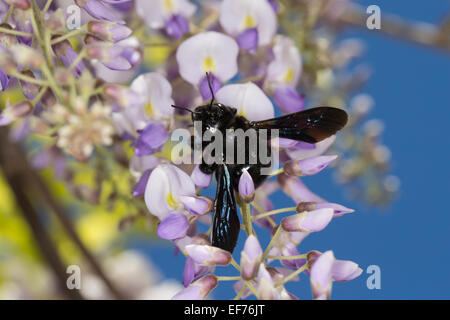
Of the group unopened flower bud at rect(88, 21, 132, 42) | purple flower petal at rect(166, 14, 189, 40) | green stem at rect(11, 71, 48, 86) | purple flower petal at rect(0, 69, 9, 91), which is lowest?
green stem at rect(11, 71, 48, 86)

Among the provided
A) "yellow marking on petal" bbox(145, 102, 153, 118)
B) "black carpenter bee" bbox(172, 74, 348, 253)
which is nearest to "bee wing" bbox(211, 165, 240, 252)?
"black carpenter bee" bbox(172, 74, 348, 253)

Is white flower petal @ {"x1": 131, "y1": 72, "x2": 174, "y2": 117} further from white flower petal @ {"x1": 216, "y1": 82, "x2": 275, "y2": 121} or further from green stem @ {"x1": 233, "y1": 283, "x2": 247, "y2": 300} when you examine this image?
green stem @ {"x1": 233, "y1": 283, "x2": 247, "y2": 300}

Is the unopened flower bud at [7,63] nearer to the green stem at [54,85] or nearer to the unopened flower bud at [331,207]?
the green stem at [54,85]

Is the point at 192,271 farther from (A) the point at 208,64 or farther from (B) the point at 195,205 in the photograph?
(A) the point at 208,64

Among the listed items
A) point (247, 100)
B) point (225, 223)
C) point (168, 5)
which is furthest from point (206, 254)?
point (168, 5)
